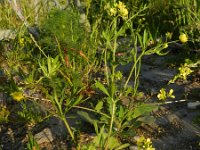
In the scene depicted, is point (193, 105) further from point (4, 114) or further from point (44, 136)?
point (4, 114)

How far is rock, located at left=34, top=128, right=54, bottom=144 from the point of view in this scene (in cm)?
246

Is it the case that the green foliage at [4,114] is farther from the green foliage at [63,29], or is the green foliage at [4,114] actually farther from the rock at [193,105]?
the rock at [193,105]

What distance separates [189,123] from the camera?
258 centimetres

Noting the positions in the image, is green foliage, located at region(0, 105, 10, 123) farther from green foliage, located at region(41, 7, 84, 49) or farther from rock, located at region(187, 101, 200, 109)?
rock, located at region(187, 101, 200, 109)

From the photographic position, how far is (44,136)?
2.49 meters

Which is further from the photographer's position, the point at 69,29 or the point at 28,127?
the point at 69,29

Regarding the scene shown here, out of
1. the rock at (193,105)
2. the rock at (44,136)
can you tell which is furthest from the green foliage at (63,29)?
the rock at (193,105)

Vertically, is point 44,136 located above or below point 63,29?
below

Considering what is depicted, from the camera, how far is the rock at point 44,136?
2455 millimetres

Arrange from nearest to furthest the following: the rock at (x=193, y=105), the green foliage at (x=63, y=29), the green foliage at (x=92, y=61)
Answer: the green foliage at (x=92, y=61) → the rock at (x=193, y=105) → the green foliage at (x=63, y=29)

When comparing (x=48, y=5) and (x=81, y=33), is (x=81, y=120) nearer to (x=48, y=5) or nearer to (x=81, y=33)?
(x=81, y=33)

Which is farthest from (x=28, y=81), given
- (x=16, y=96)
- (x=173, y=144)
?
(x=173, y=144)

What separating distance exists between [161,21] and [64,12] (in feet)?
5.43

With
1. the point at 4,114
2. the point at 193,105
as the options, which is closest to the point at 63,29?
the point at 4,114
